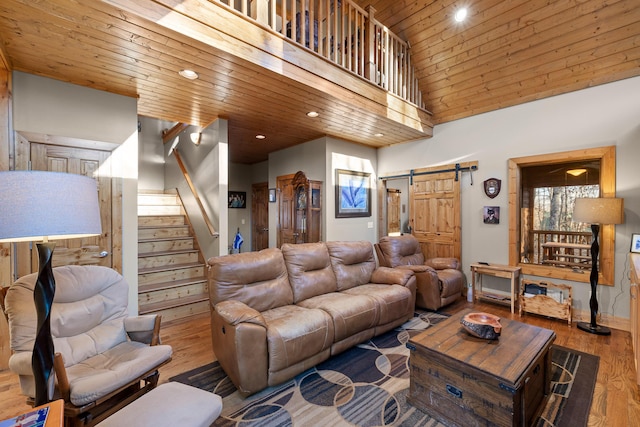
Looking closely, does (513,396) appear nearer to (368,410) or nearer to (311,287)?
(368,410)

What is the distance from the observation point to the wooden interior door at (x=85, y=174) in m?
2.75

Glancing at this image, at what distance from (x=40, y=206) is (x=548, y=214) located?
714 cm

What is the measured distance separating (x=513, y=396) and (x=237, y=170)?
747 cm

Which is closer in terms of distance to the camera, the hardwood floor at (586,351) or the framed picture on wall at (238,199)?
the hardwood floor at (586,351)

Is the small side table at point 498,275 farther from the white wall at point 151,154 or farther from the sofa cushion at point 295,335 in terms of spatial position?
the white wall at point 151,154

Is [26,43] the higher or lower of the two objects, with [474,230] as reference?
higher

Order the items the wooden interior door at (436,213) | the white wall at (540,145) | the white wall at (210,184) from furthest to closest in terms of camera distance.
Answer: the wooden interior door at (436,213) → the white wall at (210,184) → the white wall at (540,145)

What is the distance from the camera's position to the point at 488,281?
14.8 ft

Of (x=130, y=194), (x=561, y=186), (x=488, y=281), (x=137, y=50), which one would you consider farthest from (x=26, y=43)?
(x=561, y=186)

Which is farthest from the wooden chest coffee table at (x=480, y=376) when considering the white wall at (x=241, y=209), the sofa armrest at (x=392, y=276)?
the white wall at (x=241, y=209)

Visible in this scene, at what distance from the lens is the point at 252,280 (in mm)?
2678

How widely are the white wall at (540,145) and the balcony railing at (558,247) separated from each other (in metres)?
Answer: 1.28

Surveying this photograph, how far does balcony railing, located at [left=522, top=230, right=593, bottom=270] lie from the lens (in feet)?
16.3

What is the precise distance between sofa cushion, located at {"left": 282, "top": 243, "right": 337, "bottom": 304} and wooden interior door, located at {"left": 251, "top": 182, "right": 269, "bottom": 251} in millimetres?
4143
